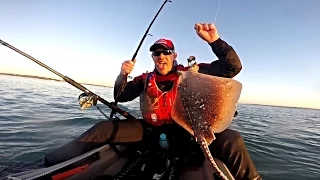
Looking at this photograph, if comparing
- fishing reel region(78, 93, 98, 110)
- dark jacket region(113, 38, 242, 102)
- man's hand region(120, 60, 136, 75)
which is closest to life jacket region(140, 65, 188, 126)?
dark jacket region(113, 38, 242, 102)

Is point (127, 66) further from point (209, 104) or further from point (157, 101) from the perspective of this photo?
point (209, 104)

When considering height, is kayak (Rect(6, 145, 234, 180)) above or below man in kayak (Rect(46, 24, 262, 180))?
below

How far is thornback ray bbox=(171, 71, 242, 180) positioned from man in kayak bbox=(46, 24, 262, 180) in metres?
0.35

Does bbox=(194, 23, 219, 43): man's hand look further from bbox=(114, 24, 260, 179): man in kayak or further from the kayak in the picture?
the kayak

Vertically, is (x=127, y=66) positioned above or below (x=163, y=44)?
below

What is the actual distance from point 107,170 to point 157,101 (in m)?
1.41

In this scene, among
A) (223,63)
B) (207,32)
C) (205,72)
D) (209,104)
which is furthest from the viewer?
(205,72)

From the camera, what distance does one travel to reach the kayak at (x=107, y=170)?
2777 mm

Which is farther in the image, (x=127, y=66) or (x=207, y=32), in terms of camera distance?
(x=127, y=66)

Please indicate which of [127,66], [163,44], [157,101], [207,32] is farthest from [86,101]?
[207,32]

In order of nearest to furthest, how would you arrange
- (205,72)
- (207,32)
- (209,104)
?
(209,104) < (207,32) < (205,72)

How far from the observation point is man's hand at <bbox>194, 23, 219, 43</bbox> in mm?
3123

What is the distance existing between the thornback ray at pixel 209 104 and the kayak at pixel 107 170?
32.2 inches

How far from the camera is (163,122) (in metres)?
4.00
